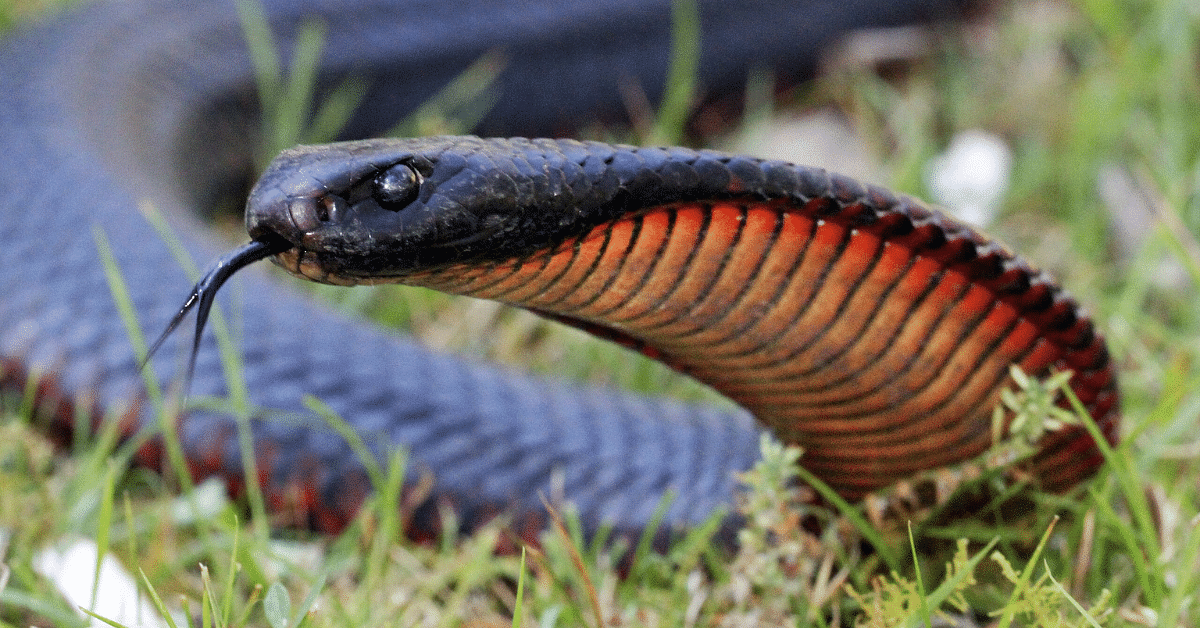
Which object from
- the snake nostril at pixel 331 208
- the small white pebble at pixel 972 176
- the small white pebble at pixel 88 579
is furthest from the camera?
the small white pebble at pixel 972 176

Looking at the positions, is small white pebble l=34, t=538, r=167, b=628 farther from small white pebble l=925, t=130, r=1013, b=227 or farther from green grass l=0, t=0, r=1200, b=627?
small white pebble l=925, t=130, r=1013, b=227

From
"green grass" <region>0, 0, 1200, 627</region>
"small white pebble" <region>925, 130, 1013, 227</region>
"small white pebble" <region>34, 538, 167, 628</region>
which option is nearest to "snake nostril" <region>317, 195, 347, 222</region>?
"green grass" <region>0, 0, 1200, 627</region>

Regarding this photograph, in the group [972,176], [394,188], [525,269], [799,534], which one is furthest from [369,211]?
[972,176]

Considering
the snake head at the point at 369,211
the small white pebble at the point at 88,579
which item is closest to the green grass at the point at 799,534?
the small white pebble at the point at 88,579

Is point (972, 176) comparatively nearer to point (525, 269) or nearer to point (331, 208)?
point (525, 269)

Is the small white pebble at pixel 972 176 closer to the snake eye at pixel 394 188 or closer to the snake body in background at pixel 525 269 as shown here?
the snake body in background at pixel 525 269

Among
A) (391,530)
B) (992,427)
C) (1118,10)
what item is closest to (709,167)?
(992,427)

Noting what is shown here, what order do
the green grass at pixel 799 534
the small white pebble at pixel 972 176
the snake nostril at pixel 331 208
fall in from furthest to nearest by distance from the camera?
1. the small white pebble at pixel 972 176
2. the green grass at pixel 799 534
3. the snake nostril at pixel 331 208

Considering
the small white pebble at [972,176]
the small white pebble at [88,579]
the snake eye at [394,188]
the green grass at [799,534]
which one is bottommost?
the small white pebble at [88,579]
